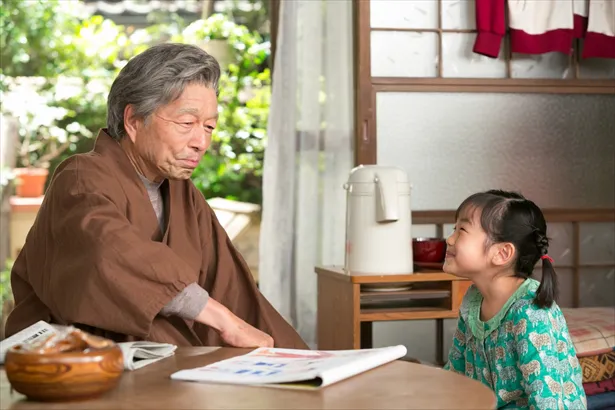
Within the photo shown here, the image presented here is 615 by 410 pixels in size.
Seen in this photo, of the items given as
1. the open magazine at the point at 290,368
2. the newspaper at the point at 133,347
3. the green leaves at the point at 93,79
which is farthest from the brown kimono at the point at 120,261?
the green leaves at the point at 93,79

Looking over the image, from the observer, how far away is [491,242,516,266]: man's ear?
200 centimetres

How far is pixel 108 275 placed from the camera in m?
1.59

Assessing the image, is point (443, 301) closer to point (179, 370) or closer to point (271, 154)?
point (271, 154)

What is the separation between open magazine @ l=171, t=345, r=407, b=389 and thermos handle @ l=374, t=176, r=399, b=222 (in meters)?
1.43

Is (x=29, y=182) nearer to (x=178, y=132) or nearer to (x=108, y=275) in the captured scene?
(x=178, y=132)

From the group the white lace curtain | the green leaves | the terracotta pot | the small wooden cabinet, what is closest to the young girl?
the small wooden cabinet

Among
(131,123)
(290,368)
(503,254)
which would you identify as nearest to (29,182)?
(131,123)

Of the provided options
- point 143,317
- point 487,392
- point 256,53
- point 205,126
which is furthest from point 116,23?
point 487,392

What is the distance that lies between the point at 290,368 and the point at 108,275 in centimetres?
40

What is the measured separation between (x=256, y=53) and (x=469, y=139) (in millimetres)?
2306

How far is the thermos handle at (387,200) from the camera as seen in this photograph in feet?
9.56

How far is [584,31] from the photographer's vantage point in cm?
375

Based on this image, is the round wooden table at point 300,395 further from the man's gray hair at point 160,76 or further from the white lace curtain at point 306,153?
the white lace curtain at point 306,153

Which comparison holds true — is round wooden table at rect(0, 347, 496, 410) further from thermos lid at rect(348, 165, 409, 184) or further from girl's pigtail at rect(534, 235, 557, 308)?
thermos lid at rect(348, 165, 409, 184)
